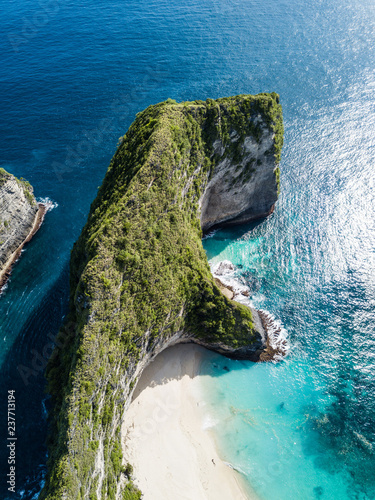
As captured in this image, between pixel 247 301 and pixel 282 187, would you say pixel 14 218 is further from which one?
pixel 282 187

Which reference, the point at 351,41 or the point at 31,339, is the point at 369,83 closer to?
the point at 351,41

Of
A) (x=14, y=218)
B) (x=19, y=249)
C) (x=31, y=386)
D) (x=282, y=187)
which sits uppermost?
(x=14, y=218)

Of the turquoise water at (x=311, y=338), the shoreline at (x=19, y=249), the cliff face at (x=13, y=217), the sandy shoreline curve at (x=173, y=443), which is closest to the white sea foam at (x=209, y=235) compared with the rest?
the turquoise water at (x=311, y=338)

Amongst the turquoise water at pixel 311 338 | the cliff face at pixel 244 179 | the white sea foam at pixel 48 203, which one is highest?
the cliff face at pixel 244 179

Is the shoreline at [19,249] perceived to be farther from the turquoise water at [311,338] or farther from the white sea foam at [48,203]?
the turquoise water at [311,338]

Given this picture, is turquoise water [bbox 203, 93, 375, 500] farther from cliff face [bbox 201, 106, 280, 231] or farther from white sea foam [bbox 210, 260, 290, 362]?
cliff face [bbox 201, 106, 280, 231]

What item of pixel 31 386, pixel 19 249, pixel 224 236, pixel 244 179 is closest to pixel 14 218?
pixel 19 249

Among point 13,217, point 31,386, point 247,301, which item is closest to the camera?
point 31,386
